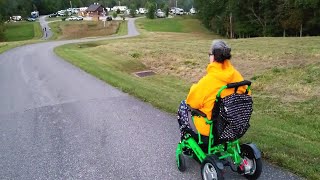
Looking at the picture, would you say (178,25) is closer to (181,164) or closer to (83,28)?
(83,28)

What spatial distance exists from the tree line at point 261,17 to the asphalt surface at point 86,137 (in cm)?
4816

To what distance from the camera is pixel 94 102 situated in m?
10.9

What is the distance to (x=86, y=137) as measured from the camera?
7.63 meters

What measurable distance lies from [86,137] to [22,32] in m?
83.6

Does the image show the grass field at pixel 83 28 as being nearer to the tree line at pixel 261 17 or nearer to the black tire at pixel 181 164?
the tree line at pixel 261 17

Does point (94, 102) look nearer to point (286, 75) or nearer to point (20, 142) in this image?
point (20, 142)

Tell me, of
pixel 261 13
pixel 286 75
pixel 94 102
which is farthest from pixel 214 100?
pixel 261 13

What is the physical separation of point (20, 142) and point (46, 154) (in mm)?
1162

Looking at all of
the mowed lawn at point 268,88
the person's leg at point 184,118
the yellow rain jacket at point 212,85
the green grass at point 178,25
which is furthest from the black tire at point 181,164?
the green grass at point 178,25

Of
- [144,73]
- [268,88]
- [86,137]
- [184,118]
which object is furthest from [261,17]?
[184,118]

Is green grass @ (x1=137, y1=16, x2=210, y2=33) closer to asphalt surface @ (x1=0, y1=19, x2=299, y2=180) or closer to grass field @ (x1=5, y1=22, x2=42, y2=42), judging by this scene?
grass field @ (x1=5, y1=22, x2=42, y2=42)

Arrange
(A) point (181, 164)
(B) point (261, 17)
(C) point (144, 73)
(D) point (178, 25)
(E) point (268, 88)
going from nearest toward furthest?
1. (A) point (181, 164)
2. (E) point (268, 88)
3. (C) point (144, 73)
4. (B) point (261, 17)
5. (D) point (178, 25)

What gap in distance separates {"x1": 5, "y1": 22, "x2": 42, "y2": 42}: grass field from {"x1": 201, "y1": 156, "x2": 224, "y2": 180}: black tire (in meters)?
72.8

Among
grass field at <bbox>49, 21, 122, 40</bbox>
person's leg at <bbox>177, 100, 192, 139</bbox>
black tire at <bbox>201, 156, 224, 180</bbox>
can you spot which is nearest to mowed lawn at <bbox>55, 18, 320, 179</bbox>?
black tire at <bbox>201, 156, 224, 180</bbox>
